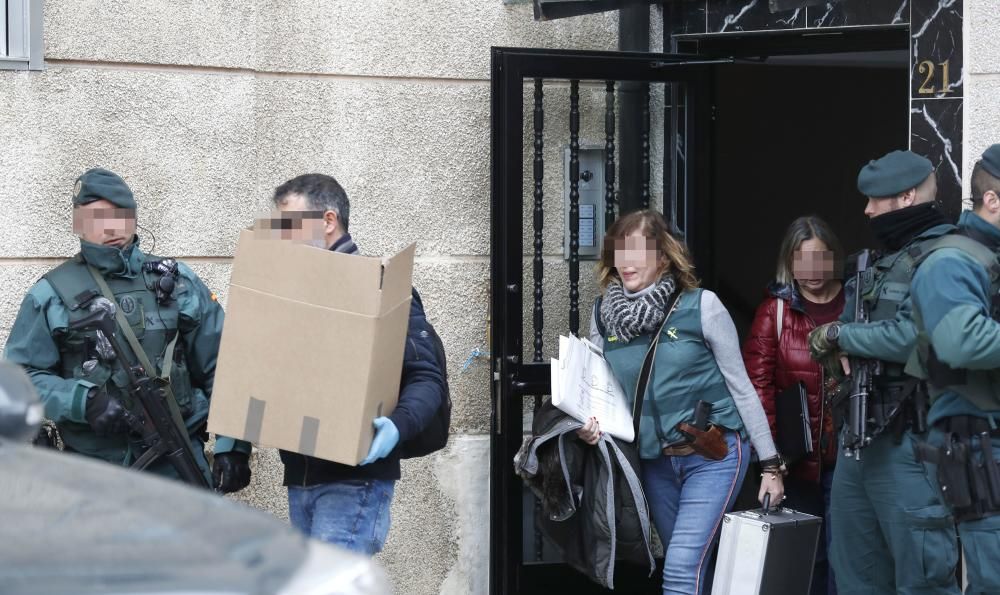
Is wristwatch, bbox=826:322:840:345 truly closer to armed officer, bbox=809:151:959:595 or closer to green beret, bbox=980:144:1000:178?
armed officer, bbox=809:151:959:595

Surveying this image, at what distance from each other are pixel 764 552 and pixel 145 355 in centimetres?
208

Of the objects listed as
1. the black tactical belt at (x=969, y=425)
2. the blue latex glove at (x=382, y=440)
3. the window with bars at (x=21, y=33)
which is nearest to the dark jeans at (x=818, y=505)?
the black tactical belt at (x=969, y=425)

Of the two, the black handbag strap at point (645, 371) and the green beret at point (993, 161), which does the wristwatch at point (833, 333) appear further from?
the green beret at point (993, 161)

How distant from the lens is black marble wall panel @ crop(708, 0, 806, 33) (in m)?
5.23

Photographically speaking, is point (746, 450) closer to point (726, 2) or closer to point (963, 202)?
point (963, 202)

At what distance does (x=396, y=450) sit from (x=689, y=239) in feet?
7.72

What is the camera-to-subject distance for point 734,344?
4.45 metres

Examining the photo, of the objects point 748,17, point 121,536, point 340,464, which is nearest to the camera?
point 121,536

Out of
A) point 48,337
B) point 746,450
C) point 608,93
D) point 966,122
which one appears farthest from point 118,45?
point 966,122

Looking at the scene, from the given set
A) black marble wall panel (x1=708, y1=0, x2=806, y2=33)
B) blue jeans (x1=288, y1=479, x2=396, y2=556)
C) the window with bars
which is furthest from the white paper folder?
the window with bars

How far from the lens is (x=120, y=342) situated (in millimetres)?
3854

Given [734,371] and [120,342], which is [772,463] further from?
[120,342]

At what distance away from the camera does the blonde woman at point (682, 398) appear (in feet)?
14.5

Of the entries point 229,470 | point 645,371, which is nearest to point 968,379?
point 645,371
